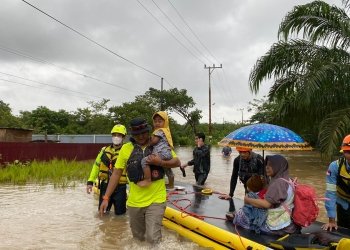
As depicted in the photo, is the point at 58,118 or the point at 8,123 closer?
the point at 8,123

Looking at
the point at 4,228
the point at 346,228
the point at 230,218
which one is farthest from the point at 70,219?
the point at 346,228

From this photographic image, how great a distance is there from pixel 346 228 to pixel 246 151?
1.87m

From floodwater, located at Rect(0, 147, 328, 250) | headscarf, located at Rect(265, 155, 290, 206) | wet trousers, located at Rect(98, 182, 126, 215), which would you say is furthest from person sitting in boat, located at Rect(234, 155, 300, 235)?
wet trousers, located at Rect(98, 182, 126, 215)

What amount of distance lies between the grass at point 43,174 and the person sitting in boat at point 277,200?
7.82m

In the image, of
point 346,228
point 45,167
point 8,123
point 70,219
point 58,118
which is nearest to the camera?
point 346,228

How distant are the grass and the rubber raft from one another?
221 inches

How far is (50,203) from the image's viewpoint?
895 cm

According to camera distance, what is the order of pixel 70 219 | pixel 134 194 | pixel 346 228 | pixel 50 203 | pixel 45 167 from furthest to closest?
1. pixel 45 167
2. pixel 50 203
3. pixel 70 219
4. pixel 346 228
5. pixel 134 194

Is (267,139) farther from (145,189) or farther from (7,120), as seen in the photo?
(7,120)

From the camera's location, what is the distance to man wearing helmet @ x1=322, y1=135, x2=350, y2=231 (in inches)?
189

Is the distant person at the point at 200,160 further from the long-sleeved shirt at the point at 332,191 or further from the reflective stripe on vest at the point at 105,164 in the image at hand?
the long-sleeved shirt at the point at 332,191

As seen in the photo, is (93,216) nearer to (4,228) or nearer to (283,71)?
(4,228)

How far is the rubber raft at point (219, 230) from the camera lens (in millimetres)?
4234

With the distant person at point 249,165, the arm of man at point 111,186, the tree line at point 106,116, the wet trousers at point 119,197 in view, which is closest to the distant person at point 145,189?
the arm of man at point 111,186
